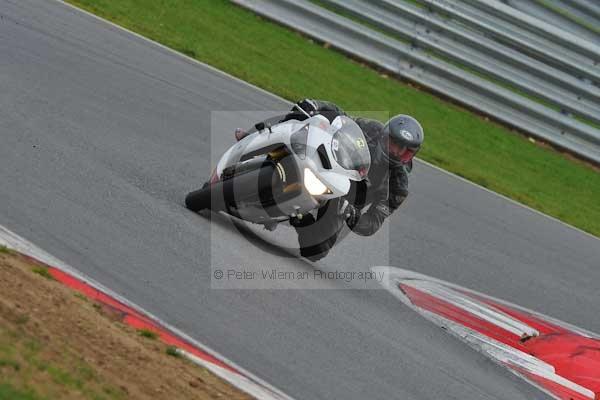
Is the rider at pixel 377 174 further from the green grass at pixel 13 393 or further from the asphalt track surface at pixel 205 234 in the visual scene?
the green grass at pixel 13 393

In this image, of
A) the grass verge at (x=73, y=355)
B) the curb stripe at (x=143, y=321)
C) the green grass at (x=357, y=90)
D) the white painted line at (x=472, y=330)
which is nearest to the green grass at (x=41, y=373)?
the grass verge at (x=73, y=355)

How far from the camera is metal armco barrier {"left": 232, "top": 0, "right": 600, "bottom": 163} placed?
13023 mm

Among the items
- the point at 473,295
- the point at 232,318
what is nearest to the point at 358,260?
the point at 473,295

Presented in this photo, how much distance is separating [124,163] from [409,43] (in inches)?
267

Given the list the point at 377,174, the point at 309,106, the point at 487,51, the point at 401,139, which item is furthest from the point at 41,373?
the point at 487,51

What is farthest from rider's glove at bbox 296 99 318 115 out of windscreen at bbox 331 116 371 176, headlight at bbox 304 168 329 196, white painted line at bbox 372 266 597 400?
white painted line at bbox 372 266 597 400

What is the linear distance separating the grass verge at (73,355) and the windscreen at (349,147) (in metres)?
2.16

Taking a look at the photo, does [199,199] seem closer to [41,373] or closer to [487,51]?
[41,373]

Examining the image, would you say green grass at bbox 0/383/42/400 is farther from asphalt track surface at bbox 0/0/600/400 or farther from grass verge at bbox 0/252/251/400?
asphalt track surface at bbox 0/0/600/400

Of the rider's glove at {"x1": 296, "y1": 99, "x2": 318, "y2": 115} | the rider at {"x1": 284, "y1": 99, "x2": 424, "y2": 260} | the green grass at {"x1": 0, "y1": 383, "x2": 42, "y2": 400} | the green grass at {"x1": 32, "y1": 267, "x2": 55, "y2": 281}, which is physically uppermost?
the rider's glove at {"x1": 296, "y1": 99, "x2": 318, "y2": 115}

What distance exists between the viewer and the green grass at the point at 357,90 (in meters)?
11.4

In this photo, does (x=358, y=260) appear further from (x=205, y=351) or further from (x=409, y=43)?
(x=409, y=43)

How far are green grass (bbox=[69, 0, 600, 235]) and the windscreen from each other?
451 cm

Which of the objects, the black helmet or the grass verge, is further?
the black helmet
